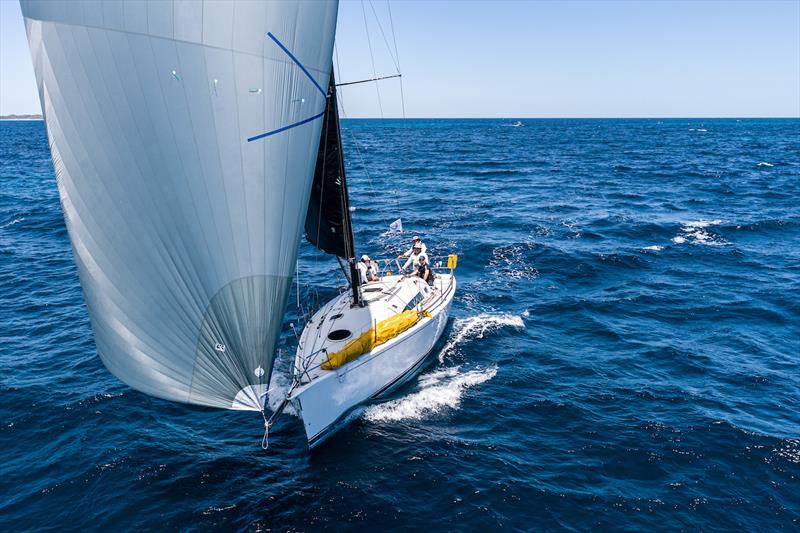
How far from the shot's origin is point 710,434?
14.4 m

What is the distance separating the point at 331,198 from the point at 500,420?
31.0 ft

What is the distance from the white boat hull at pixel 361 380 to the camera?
13.5 meters

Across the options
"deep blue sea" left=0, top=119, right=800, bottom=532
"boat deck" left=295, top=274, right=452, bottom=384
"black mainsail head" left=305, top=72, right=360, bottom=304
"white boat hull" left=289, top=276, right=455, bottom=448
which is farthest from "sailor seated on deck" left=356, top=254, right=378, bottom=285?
"deep blue sea" left=0, top=119, right=800, bottom=532

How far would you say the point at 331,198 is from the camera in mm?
17344

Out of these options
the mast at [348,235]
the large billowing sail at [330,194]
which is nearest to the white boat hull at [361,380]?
the mast at [348,235]

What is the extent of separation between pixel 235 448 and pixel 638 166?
67.8m

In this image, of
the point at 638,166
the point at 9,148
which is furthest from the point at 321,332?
the point at 9,148

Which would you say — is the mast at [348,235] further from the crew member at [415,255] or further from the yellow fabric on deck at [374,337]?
the crew member at [415,255]

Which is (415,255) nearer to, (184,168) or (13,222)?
(184,168)

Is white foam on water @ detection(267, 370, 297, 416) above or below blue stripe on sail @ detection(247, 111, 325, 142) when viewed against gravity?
below

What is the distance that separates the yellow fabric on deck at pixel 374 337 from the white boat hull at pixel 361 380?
0.16 meters

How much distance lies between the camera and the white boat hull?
13531mm

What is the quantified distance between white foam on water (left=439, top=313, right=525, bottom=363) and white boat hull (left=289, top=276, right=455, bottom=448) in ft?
6.04

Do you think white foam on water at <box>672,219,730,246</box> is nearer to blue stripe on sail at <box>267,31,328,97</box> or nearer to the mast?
the mast
